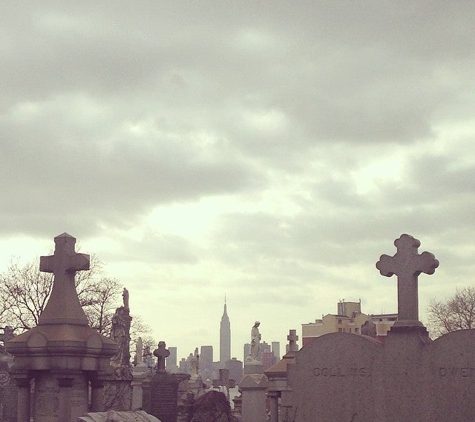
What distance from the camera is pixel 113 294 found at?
43625mm

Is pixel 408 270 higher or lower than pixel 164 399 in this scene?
higher

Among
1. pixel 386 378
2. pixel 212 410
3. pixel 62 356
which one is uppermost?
pixel 62 356

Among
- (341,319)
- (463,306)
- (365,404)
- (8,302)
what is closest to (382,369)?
(365,404)

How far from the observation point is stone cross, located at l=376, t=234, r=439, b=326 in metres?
13.1

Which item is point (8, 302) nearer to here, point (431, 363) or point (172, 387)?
point (172, 387)

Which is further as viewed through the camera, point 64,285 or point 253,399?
point 253,399

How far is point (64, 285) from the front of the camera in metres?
14.1

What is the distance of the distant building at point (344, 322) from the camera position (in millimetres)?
70825

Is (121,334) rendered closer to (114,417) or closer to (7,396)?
(7,396)

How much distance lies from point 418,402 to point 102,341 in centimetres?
529

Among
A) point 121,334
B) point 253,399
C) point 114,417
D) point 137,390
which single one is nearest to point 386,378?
point 114,417

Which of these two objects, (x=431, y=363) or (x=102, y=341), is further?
(x=102, y=341)

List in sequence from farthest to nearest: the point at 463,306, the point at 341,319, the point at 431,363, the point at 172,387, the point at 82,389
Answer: the point at 341,319 → the point at 463,306 → the point at 172,387 → the point at 82,389 → the point at 431,363

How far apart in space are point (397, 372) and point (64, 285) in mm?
5843
